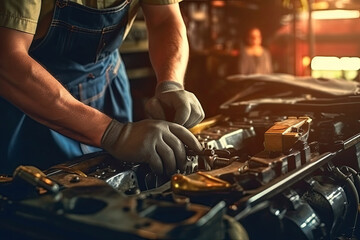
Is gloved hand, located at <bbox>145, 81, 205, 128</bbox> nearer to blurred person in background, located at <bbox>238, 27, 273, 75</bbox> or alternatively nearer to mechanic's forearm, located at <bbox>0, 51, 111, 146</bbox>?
mechanic's forearm, located at <bbox>0, 51, 111, 146</bbox>

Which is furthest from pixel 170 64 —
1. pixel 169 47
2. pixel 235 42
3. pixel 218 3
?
pixel 235 42

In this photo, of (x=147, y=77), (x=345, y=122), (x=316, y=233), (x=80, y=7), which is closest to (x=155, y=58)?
(x=80, y=7)

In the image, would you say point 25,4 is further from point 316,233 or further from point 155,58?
point 316,233

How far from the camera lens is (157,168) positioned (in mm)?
1398

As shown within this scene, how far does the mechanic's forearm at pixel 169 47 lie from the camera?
204 cm

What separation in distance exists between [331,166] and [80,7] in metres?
1.06

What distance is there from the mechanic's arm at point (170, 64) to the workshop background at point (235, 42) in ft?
9.38

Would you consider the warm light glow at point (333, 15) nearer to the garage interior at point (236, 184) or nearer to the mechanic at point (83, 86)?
the garage interior at point (236, 184)

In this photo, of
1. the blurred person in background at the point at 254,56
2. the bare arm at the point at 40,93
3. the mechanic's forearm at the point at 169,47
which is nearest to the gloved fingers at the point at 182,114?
the bare arm at the point at 40,93

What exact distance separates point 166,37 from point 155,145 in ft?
3.04

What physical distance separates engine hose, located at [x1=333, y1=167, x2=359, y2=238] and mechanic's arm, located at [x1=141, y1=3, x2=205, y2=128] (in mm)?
490

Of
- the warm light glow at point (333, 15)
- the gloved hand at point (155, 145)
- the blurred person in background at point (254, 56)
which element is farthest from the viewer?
the blurred person in background at point (254, 56)

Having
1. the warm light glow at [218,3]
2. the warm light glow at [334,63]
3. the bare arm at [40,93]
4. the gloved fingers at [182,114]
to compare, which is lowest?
the warm light glow at [334,63]

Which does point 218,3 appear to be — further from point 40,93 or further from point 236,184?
point 236,184
